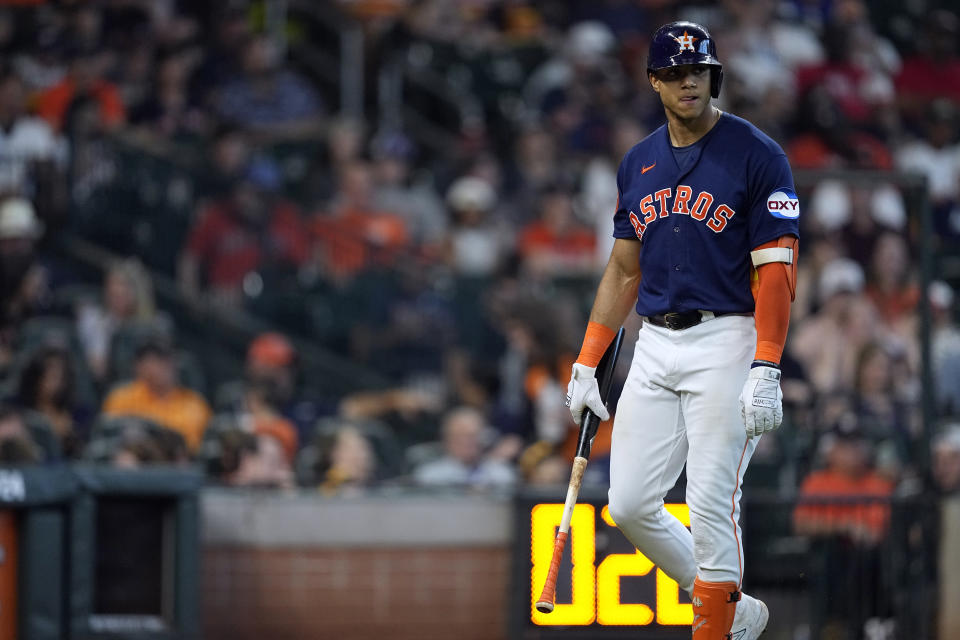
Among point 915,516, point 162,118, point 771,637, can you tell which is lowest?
point 771,637

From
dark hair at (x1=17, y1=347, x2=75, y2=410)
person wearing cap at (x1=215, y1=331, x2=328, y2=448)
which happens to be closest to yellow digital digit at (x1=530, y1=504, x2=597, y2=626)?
person wearing cap at (x1=215, y1=331, x2=328, y2=448)

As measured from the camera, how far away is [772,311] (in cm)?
554

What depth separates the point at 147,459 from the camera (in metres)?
8.99

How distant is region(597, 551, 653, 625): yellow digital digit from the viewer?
7645mm

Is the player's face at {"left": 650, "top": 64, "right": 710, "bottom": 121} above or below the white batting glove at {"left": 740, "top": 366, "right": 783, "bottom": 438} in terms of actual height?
above

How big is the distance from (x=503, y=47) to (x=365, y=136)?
2.87 m

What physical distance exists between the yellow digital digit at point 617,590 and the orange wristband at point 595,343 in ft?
6.05

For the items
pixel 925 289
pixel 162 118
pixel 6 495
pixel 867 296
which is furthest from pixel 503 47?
pixel 6 495

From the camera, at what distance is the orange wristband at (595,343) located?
6098 mm

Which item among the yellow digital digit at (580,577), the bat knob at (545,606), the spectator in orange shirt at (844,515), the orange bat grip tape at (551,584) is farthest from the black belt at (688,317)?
the spectator in orange shirt at (844,515)

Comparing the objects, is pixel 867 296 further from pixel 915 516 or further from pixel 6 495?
pixel 6 495

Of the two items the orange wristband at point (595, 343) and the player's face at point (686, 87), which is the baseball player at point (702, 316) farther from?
the orange wristband at point (595, 343)

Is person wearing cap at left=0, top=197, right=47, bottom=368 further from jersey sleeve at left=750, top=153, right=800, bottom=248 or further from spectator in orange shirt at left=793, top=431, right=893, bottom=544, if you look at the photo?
jersey sleeve at left=750, top=153, right=800, bottom=248

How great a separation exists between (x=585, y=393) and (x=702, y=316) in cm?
55
